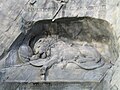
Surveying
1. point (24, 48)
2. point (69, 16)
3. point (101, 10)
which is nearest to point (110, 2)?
point (101, 10)

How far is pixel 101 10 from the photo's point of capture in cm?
542

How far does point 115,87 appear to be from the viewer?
4.82 metres

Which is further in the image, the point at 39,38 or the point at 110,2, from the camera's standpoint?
the point at 39,38

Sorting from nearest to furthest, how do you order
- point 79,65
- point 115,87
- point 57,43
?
point 115,87
point 79,65
point 57,43

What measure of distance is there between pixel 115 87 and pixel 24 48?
4.82ft

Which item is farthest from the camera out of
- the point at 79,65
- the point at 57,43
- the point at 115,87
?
the point at 57,43

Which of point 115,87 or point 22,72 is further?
point 22,72

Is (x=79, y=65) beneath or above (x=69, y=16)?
beneath

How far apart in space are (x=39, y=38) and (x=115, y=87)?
150 cm

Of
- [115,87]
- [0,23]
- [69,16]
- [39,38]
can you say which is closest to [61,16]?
[69,16]

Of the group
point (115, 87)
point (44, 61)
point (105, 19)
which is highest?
point (105, 19)

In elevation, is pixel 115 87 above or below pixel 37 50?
below

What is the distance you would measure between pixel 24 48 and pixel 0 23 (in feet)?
1.63

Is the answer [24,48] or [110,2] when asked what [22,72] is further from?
[110,2]
